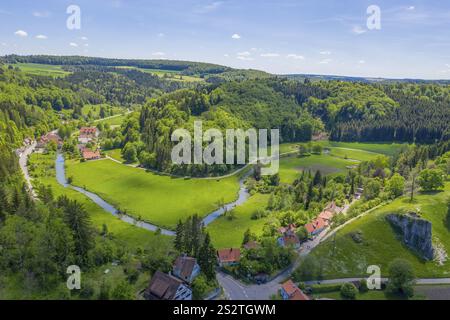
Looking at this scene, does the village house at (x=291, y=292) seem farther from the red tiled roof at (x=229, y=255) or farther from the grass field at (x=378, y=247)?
the red tiled roof at (x=229, y=255)

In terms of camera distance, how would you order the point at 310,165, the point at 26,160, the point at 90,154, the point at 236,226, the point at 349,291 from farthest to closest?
the point at 90,154
the point at 310,165
the point at 26,160
the point at 236,226
the point at 349,291

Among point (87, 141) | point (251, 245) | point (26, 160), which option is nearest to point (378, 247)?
point (251, 245)

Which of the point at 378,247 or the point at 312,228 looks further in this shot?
the point at 312,228

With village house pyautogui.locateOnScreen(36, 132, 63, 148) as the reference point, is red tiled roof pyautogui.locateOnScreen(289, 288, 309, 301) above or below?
below

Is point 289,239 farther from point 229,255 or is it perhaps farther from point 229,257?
point 229,257

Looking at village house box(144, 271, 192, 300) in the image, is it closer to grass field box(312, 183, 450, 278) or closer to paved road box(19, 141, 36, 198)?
grass field box(312, 183, 450, 278)

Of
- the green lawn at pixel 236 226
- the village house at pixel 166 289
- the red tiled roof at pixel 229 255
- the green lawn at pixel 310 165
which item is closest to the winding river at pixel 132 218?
the green lawn at pixel 236 226

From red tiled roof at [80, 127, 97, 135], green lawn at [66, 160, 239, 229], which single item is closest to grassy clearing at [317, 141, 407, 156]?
green lawn at [66, 160, 239, 229]
